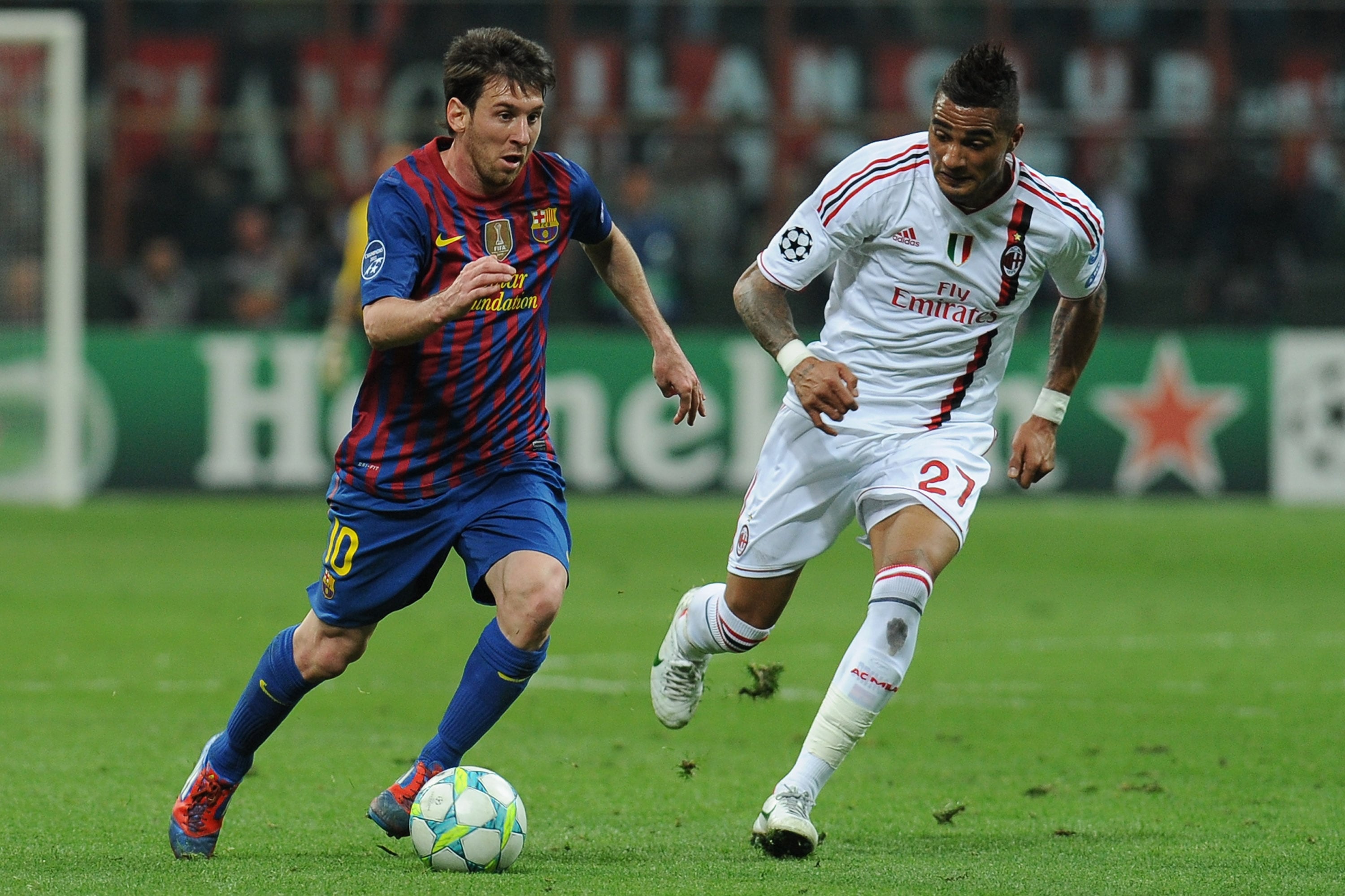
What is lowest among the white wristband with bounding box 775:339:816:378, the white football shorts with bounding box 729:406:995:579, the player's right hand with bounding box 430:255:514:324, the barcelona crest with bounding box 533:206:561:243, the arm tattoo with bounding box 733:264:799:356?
the white football shorts with bounding box 729:406:995:579

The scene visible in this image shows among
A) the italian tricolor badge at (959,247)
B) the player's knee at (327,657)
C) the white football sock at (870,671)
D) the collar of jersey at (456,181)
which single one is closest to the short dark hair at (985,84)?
the italian tricolor badge at (959,247)

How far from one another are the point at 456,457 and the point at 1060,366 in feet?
6.27

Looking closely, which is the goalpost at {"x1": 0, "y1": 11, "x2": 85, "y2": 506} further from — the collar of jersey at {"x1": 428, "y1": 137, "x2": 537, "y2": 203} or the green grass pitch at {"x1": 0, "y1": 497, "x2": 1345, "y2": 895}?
the collar of jersey at {"x1": 428, "y1": 137, "x2": 537, "y2": 203}

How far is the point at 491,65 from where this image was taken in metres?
5.30

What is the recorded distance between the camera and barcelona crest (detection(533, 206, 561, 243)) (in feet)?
18.2

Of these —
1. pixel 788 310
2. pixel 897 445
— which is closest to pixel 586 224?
pixel 788 310

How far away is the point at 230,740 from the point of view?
5500 millimetres

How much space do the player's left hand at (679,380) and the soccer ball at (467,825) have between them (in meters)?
1.14

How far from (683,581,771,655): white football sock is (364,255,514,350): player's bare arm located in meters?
1.80

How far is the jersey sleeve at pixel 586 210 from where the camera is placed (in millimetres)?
5668

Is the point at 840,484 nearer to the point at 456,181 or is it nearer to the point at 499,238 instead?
the point at 499,238

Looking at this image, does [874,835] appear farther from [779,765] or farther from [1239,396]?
[1239,396]

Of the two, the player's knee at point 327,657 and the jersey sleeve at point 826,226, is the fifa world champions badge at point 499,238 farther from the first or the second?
the player's knee at point 327,657

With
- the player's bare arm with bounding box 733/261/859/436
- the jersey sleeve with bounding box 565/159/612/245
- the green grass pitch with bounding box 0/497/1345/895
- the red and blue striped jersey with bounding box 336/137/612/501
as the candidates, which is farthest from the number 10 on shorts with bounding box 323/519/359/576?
the player's bare arm with bounding box 733/261/859/436
